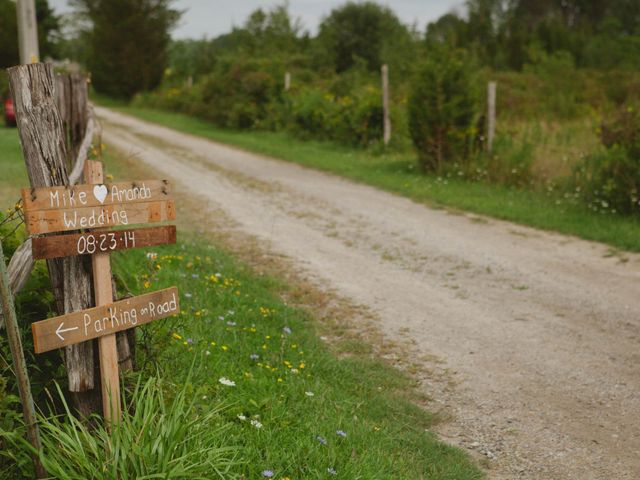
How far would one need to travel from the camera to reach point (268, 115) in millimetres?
23156

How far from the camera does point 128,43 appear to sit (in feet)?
127

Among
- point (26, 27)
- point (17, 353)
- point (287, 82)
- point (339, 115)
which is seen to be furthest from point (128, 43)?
point (17, 353)

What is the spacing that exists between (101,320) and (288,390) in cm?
158

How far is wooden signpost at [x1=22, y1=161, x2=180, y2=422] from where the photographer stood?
3.03 meters

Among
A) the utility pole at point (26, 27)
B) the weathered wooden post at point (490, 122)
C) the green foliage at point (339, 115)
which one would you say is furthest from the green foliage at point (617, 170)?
the utility pole at point (26, 27)

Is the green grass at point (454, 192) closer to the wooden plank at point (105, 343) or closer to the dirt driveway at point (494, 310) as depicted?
the dirt driveway at point (494, 310)

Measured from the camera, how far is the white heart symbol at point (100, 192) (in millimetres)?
3195

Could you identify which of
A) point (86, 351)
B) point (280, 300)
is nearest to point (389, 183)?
point (280, 300)

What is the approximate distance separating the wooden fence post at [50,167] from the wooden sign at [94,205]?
21 centimetres

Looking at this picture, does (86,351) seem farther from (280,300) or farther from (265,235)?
(265,235)

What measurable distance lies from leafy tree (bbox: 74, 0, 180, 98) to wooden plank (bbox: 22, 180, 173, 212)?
37188 millimetres

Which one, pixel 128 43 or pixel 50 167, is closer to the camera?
pixel 50 167

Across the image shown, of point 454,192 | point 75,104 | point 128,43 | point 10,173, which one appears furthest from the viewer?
point 128,43

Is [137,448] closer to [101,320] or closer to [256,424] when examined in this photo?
[101,320]
